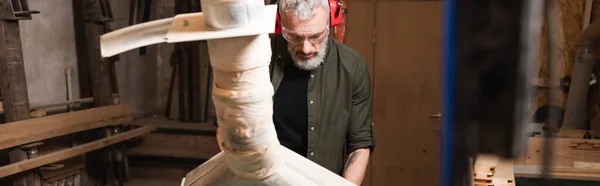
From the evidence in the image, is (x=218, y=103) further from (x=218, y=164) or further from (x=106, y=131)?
(x=106, y=131)

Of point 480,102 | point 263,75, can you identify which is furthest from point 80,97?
point 480,102

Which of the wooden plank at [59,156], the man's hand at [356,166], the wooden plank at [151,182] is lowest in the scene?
the wooden plank at [151,182]

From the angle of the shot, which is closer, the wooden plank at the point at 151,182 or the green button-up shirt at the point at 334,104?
the green button-up shirt at the point at 334,104

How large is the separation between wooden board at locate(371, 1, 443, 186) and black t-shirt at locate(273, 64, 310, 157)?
2.10 m

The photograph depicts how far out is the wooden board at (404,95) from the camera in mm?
3904

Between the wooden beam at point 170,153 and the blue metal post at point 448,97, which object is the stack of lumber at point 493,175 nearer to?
the blue metal post at point 448,97

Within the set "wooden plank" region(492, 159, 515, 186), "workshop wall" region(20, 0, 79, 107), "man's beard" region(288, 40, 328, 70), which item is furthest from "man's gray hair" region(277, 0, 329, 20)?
"workshop wall" region(20, 0, 79, 107)

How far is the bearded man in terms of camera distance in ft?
6.32

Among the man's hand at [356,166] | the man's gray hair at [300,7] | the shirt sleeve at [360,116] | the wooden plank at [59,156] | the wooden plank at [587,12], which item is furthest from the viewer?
the wooden plank at [587,12]

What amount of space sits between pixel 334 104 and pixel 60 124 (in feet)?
7.34

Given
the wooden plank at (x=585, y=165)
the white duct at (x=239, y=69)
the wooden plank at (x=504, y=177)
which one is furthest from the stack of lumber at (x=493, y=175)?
the white duct at (x=239, y=69)

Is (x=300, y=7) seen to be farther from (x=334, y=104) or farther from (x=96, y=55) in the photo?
(x=96, y=55)

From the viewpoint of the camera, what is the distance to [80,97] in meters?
4.15

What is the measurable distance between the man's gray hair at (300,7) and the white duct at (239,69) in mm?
798
